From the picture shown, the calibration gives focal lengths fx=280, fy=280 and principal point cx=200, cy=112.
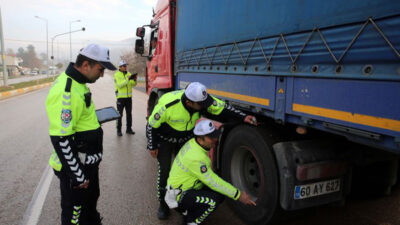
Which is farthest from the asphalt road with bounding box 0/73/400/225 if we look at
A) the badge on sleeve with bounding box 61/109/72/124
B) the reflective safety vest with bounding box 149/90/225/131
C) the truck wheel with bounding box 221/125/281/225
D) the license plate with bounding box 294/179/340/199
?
the badge on sleeve with bounding box 61/109/72/124

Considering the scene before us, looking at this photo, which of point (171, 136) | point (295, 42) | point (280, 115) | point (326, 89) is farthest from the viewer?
point (171, 136)

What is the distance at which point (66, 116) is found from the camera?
201 centimetres

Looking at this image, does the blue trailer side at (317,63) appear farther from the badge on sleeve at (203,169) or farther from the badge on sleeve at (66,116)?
the badge on sleeve at (66,116)

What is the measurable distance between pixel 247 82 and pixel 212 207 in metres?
1.31

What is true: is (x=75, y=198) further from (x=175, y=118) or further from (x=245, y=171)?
(x=245, y=171)

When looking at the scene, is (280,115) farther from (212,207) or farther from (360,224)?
(360,224)

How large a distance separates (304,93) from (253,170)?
1312 millimetres

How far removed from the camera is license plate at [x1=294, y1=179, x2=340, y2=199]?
2.45 m

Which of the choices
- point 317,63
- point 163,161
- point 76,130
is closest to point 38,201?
point 163,161

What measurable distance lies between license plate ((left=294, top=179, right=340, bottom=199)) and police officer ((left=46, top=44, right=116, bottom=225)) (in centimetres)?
178

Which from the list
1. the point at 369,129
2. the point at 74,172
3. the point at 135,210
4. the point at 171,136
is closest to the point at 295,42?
the point at 369,129

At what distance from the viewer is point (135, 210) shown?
3.47 meters

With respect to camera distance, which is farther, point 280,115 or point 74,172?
point 280,115

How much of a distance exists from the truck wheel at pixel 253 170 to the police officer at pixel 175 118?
8.6 inches
